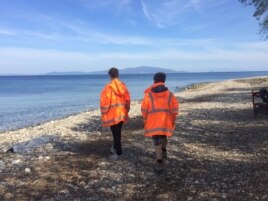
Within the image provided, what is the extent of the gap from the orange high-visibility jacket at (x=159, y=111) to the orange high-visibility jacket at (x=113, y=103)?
124 cm

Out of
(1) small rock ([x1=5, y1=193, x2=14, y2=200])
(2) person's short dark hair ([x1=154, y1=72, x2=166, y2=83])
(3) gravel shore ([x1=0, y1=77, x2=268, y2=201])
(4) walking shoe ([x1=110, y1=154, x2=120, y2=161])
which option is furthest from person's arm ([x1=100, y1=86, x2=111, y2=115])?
(1) small rock ([x1=5, y1=193, x2=14, y2=200])

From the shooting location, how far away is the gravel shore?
7.79 meters

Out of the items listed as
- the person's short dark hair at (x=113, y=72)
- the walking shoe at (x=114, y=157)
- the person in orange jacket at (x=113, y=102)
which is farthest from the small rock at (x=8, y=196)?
the person's short dark hair at (x=113, y=72)

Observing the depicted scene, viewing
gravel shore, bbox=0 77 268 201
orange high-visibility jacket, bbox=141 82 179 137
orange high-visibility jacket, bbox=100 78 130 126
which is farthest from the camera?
orange high-visibility jacket, bbox=100 78 130 126

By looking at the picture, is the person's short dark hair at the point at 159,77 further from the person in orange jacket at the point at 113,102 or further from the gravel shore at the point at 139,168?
the gravel shore at the point at 139,168

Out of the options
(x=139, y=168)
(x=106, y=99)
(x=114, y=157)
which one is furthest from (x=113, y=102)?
(x=139, y=168)

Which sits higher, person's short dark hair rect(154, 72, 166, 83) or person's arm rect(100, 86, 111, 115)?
person's short dark hair rect(154, 72, 166, 83)

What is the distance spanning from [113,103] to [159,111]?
1.61m

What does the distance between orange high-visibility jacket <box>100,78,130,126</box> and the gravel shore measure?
110cm

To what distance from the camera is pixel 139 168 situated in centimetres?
948

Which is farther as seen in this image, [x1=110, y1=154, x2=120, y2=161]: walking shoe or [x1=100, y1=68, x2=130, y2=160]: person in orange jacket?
[x1=110, y1=154, x2=120, y2=161]: walking shoe

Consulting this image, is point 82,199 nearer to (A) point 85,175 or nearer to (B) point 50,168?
(A) point 85,175

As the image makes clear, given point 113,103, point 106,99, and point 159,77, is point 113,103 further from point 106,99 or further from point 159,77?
point 159,77

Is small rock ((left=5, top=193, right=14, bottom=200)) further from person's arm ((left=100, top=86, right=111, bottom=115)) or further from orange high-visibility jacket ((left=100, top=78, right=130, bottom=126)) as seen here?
person's arm ((left=100, top=86, right=111, bottom=115))
